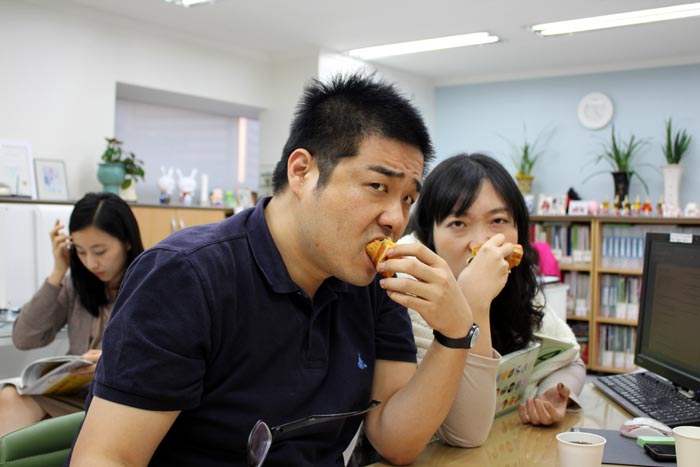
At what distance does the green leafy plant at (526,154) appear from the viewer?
281 inches

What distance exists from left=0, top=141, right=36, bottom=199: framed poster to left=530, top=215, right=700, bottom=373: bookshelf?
4735 mm

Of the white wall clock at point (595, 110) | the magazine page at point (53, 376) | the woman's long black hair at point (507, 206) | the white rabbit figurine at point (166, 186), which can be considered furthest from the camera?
the white wall clock at point (595, 110)

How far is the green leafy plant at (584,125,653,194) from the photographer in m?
6.46

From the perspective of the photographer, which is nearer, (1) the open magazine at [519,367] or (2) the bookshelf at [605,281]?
(1) the open magazine at [519,367]

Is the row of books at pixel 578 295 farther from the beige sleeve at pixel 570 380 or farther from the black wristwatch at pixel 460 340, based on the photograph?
the black wristwatch at pixel 460 340

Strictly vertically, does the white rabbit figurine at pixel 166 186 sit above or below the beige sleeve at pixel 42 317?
above

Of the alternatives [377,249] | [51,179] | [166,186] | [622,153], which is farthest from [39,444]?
[622,153]

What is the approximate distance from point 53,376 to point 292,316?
131cm

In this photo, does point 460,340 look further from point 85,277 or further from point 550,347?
point 85,277

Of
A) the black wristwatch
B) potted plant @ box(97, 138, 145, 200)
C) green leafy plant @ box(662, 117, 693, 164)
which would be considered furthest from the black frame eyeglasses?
green leafy plant @ box(662, 117, 693, 164)

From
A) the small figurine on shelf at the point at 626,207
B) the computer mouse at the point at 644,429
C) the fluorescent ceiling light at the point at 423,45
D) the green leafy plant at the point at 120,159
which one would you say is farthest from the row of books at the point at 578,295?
the computer mouse at the point at 644,429

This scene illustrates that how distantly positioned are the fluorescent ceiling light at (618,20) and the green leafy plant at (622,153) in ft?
4.80

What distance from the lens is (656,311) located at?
1.84 metres

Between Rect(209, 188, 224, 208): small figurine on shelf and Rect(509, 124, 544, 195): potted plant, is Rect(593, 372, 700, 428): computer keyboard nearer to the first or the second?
Rect(209, 188, 224, 208): small figurine on shelf
